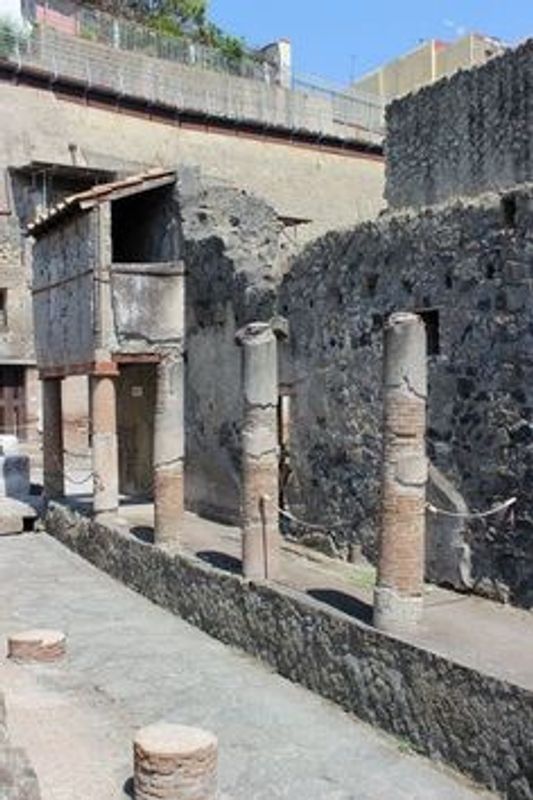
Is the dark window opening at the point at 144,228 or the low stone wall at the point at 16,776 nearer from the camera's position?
the low stone wall at the point at 16,776

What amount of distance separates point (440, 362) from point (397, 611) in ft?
9.43

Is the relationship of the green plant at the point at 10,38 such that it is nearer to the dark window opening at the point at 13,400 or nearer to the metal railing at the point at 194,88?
the metal railing at the point at 194,88

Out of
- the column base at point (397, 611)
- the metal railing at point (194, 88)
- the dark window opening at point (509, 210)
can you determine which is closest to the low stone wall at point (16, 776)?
the column base at point (397, 611)

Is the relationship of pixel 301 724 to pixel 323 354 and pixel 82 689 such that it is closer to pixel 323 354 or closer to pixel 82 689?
pixel 82 689

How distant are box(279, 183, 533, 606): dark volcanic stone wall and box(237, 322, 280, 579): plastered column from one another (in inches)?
51.6

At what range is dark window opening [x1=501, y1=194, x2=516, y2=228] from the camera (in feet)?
29.7

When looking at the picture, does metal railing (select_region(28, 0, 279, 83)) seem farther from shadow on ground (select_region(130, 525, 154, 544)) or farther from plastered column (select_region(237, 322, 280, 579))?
plastered column (select_region(237, 322, 280, 579))

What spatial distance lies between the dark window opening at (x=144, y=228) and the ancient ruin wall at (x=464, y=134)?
11.0 ft

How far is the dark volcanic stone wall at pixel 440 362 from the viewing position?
913cm

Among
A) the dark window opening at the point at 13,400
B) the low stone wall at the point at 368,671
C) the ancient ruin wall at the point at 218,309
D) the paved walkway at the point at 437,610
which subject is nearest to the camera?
the low stone wall at the point at 368,671

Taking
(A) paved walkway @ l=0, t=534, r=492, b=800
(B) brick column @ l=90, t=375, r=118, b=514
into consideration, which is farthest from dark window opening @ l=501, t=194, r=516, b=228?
(B) brick column @ l=90, t=375, r=118, b=514

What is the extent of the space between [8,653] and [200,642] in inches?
76.4

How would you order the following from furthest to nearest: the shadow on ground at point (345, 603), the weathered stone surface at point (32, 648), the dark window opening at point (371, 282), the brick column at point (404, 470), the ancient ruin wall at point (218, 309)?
the ancient ruin wall at point (218, 309) → the dark window opening at point (371, 282) → the weathered stone surface at point (32, 648) → the shadow on ground at point (345, 603) → the brick column at point (404, 470)

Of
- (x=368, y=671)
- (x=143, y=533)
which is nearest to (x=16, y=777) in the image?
(x=368, y=671)
